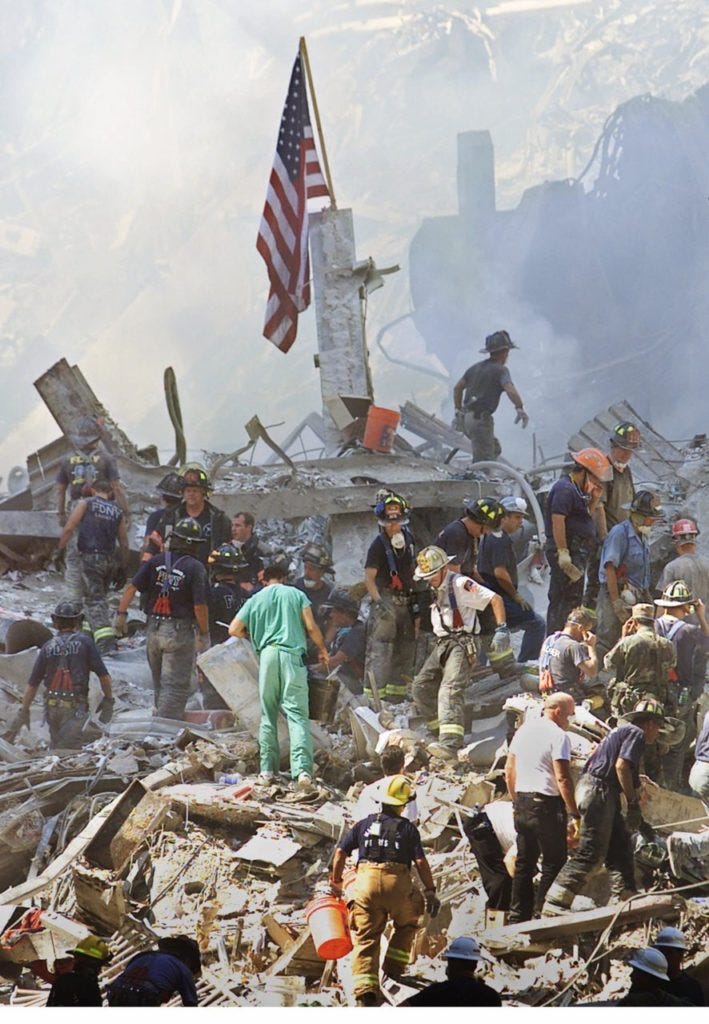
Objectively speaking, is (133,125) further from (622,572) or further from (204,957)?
(204,957)

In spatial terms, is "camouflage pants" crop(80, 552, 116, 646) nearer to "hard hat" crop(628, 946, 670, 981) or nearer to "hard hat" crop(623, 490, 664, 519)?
"hard hat" crop(623, 490, 664, 519)

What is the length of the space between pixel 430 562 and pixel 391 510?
18.5 inches

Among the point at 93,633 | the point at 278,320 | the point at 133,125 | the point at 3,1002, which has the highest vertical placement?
the point at 133,125

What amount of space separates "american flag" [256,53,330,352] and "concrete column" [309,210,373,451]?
83 mm

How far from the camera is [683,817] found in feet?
26.6

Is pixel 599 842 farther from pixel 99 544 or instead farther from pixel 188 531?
pixel 99 544

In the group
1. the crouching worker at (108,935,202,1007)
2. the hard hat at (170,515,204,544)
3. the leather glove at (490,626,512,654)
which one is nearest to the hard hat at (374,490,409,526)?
the leather glove at (490,626,512,654)

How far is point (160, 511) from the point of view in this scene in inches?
360

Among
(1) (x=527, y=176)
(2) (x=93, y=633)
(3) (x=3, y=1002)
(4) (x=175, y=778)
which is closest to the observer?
(3) (x=3, y=1002)

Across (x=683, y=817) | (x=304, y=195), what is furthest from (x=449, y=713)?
(x=304, y=195)

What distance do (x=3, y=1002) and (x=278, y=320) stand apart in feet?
15.3

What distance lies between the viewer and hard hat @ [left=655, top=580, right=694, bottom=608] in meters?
8.66

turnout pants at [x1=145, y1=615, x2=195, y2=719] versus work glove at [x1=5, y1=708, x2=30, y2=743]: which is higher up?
turnout pants at [x1=145, y1=615, x2=195, y2=719]

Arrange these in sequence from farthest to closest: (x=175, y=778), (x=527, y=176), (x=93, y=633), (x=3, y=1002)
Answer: (x=527, y=176)
(x=93, y=633)
(x=175, y=778)
(x=3, y=1002)
